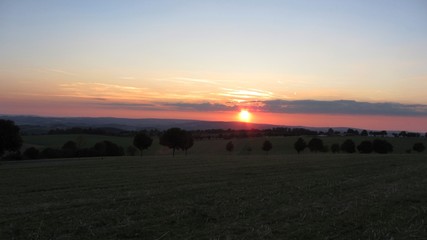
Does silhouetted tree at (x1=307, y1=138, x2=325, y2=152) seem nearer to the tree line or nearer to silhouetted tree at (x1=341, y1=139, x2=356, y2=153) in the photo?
the tree line

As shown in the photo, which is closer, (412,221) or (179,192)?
(412,221)

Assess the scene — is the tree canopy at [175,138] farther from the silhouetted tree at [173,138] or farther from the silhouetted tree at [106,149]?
the silhouetted tree at [106,149]

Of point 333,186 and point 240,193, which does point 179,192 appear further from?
point 333,186

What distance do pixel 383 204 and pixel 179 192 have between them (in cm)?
866

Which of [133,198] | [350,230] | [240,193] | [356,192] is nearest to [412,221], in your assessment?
[350,230]

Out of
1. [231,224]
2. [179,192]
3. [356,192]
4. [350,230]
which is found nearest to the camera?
[350,230]

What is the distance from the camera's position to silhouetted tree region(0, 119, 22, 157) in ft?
189

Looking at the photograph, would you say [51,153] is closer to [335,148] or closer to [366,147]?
[335,148]

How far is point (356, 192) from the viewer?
17.6 metres

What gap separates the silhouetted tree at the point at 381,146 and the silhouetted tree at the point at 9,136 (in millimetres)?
79187

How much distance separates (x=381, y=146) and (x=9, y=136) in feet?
266

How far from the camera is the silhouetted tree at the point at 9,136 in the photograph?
57688mm

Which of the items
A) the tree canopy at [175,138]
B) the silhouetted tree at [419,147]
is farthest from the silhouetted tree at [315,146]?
the tree canopy at [175,138]

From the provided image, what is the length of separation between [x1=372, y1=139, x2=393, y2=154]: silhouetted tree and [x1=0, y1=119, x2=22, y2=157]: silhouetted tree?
7919cm
